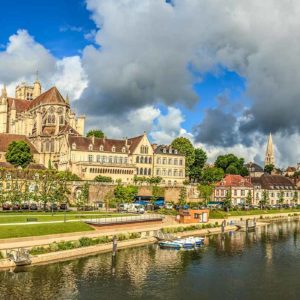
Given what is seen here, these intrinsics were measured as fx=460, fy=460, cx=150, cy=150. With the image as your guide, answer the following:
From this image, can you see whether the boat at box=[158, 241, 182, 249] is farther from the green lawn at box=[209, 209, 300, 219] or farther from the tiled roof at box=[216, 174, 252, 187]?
the tiled roof at box=[216, 174, 252, 187]

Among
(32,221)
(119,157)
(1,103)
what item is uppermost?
(1,103)

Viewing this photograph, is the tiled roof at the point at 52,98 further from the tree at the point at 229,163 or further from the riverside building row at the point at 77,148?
the tree at the point at 229,163

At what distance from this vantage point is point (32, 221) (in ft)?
219

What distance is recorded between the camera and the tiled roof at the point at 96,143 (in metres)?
119

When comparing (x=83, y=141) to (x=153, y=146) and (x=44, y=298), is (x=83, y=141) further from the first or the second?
(x=44, y=298)

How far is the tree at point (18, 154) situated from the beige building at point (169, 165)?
1377 inches

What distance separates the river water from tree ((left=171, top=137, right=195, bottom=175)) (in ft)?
248

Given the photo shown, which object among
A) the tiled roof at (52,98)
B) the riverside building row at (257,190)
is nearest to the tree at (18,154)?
the tiled roof at (52,98)

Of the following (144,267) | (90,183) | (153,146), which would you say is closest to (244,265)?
(144,267)

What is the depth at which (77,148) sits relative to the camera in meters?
118

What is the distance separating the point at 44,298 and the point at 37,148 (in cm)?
9605

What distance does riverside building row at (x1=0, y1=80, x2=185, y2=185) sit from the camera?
389 ft

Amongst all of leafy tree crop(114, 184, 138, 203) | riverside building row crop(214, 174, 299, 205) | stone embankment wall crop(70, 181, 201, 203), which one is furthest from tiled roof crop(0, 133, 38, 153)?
riverside building row crop(214, 174, 299, 205)

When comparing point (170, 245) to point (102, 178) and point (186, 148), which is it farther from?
point (186, 148)
